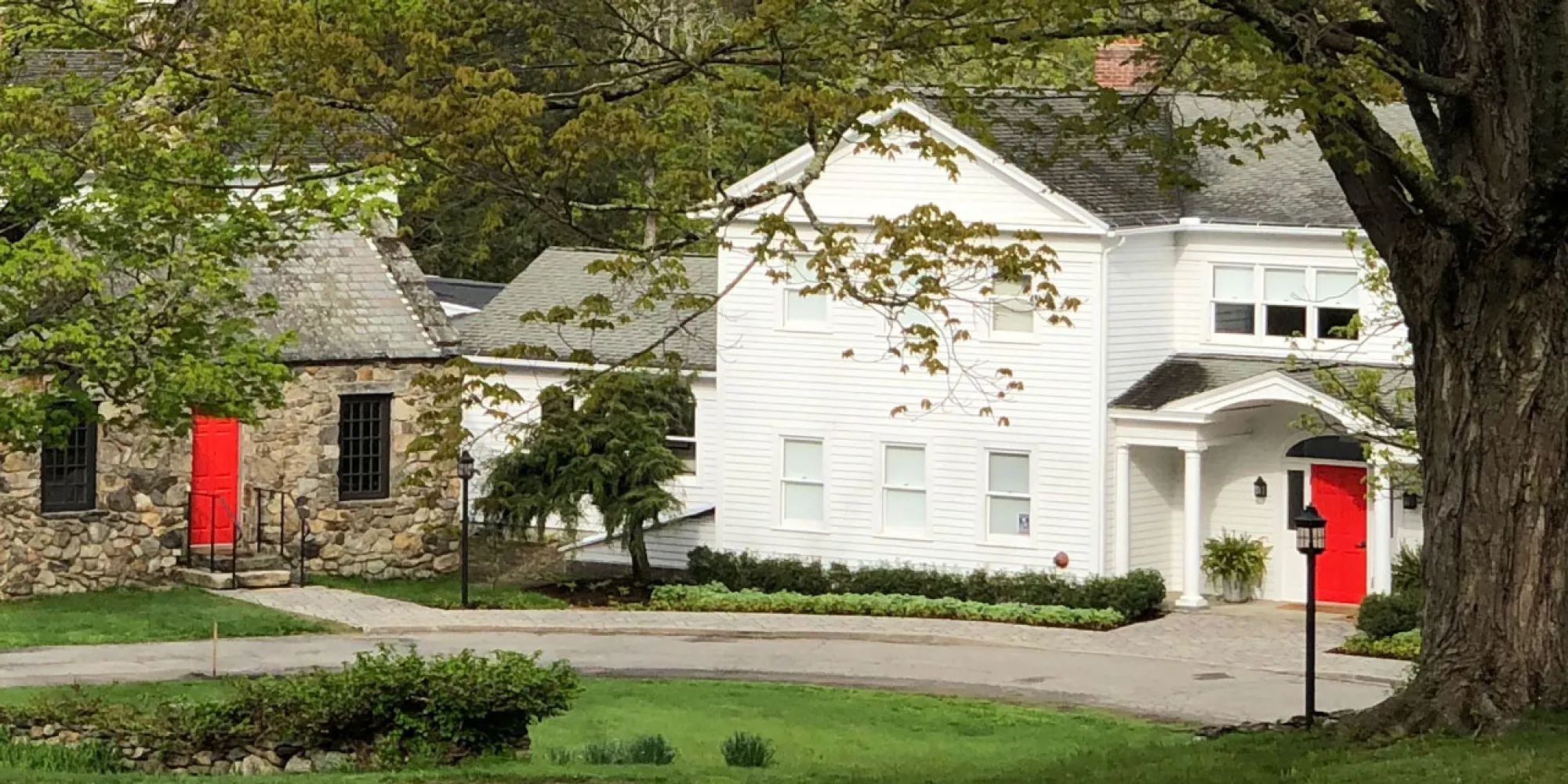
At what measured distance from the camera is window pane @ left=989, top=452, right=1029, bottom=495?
32.5m

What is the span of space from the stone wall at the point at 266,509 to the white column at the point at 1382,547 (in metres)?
12.9

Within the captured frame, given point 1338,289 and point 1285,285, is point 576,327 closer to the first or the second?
point 1285,285

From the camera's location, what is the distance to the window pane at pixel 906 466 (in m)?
33.1

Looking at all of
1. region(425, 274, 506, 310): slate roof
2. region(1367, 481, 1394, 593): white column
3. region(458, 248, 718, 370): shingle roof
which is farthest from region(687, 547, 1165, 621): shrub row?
region(425, 274, 506, 310): slate roof

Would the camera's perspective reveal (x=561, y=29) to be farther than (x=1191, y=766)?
Yes

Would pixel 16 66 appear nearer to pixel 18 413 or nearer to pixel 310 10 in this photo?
pixel 18 413

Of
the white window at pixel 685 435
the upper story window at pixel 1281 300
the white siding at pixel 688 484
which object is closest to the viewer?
the upper story window at pixel 1281 300

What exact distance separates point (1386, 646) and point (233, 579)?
16059 millimetres

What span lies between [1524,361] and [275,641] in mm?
18646

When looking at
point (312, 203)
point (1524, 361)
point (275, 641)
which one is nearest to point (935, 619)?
point (275, 641)

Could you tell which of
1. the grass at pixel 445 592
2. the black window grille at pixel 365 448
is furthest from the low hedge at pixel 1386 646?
the black window grille at pixel 365 448

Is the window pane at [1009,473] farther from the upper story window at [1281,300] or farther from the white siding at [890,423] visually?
the upper story window at [1281,300]

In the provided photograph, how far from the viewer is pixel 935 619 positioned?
31.2 meters

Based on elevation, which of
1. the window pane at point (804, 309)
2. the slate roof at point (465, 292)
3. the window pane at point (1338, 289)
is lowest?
the window pane at point (804, 309)
